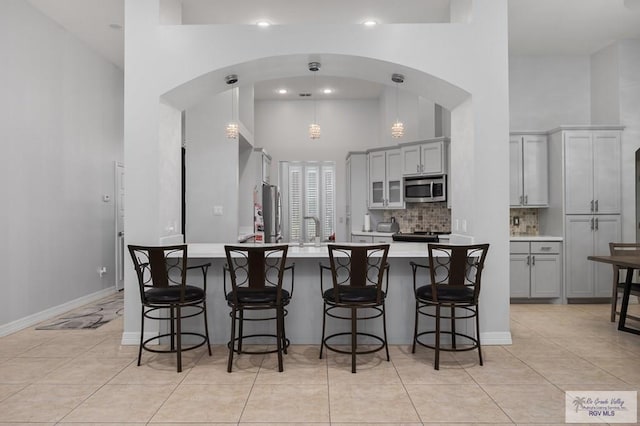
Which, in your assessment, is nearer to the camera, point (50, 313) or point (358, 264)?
point (358, 264)

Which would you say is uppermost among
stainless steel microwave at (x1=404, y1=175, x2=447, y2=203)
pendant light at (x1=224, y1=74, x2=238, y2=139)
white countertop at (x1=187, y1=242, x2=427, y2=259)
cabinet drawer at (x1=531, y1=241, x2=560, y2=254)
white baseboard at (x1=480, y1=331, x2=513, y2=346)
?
pendant light at (x1=224, y1=74, x2=238, y2=139)

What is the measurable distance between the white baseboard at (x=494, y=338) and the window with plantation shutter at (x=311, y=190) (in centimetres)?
496

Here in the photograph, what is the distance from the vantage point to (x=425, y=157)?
6.72 metres

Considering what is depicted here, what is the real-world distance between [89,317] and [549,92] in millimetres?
6895

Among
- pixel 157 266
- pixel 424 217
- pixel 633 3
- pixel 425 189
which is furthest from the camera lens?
pixel 424 217

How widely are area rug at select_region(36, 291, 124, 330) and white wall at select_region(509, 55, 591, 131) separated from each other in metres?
6.02

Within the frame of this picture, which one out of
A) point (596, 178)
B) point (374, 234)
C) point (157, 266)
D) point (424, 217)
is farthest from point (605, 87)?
point (157, 266)

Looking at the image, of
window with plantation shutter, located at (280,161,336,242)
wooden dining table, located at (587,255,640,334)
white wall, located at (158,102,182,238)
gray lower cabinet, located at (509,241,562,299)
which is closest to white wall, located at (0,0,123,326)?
white wall, located at (158,102,182,238)

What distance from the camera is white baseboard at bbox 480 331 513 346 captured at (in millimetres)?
3949

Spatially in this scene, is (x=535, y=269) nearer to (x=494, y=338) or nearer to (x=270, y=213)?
(x=494, y=338)

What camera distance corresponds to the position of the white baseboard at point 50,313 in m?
4.39

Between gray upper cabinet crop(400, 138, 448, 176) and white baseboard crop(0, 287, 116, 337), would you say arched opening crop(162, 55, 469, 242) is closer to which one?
gray upper cabinet crop(400, 138, 448, 176)

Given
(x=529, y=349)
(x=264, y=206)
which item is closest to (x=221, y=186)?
(x=264, y=206)

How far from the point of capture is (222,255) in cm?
370
